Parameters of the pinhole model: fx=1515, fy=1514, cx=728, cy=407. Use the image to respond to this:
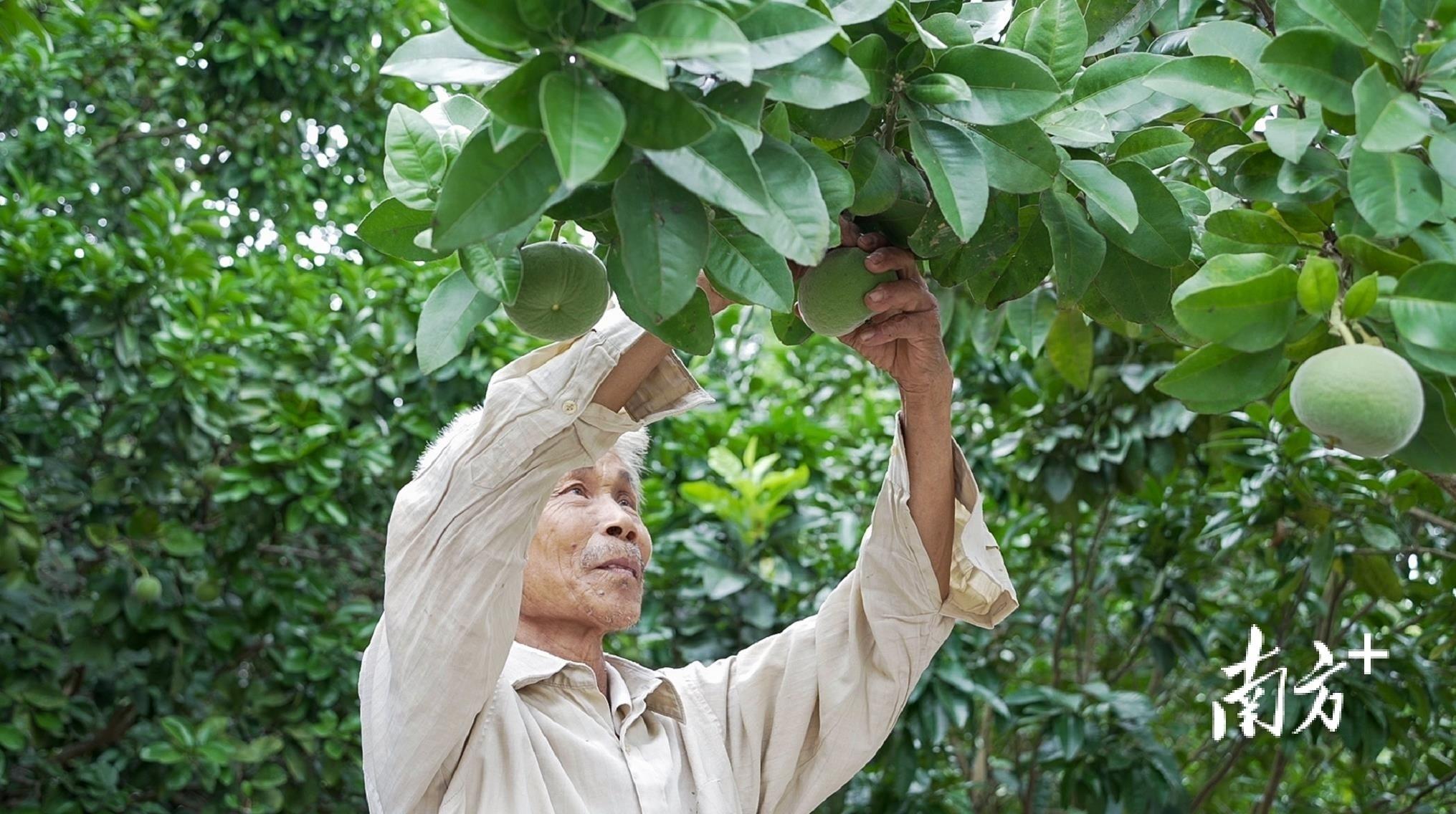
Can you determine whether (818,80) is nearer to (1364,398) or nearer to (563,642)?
(1364,398)

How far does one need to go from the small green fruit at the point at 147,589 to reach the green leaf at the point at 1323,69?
3.29 m

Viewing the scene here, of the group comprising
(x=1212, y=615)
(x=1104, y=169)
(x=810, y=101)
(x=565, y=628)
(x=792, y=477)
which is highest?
(x=810, y=101)

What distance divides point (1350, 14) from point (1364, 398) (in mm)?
326

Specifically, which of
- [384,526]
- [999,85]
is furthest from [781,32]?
[384,526]

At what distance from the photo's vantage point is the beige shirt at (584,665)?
1.82m

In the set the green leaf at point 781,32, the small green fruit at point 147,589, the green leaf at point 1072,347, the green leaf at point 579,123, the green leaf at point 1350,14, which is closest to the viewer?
the green leaf at point 579,123

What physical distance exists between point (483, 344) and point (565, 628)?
2010 millimetres

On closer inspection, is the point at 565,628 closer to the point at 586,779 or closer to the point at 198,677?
the point at 586,779

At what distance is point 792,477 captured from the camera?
3.86 m

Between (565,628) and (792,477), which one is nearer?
(565,628)

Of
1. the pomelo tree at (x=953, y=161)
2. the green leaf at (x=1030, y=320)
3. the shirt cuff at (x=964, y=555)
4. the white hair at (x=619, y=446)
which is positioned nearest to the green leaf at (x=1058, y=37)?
the pomelo tree at (x=953, y=161)

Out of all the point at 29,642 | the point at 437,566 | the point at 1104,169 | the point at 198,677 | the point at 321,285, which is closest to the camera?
the point at 1104,169

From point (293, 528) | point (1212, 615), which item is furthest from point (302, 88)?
point (1212, 615)

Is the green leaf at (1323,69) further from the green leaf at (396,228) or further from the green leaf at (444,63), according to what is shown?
the green leaf at (396,228)
